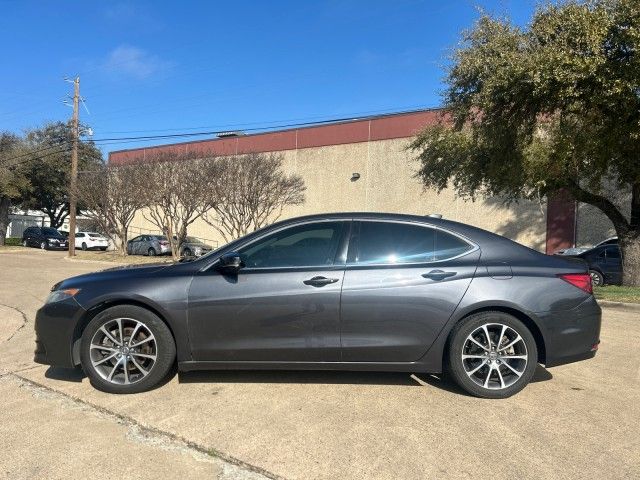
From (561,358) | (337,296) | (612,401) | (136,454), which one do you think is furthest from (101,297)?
(612,401)

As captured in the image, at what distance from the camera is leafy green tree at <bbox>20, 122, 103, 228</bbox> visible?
3868 cm

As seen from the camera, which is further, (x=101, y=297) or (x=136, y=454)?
(x=101, y=297)

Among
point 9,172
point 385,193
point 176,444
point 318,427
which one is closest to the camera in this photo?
point 176,444

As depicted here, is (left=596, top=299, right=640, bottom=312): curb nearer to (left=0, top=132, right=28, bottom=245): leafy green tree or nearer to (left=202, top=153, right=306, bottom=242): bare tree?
(left=202, top=153, right=306, bottom=242): bare tree

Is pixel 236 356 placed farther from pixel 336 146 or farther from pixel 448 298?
pixel 336 146

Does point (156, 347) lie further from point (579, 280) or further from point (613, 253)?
point (613, 253)

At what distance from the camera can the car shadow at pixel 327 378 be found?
4.65 m

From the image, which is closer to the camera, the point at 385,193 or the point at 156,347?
the point at 156,347

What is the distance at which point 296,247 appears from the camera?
4492 mm

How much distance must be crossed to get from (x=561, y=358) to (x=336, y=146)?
29.8m

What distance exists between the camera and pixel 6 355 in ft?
19.0

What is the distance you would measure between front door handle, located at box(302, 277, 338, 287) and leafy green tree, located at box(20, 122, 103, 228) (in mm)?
37128

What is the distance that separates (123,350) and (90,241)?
34941 mm

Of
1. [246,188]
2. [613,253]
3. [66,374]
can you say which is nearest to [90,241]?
[246,188]
